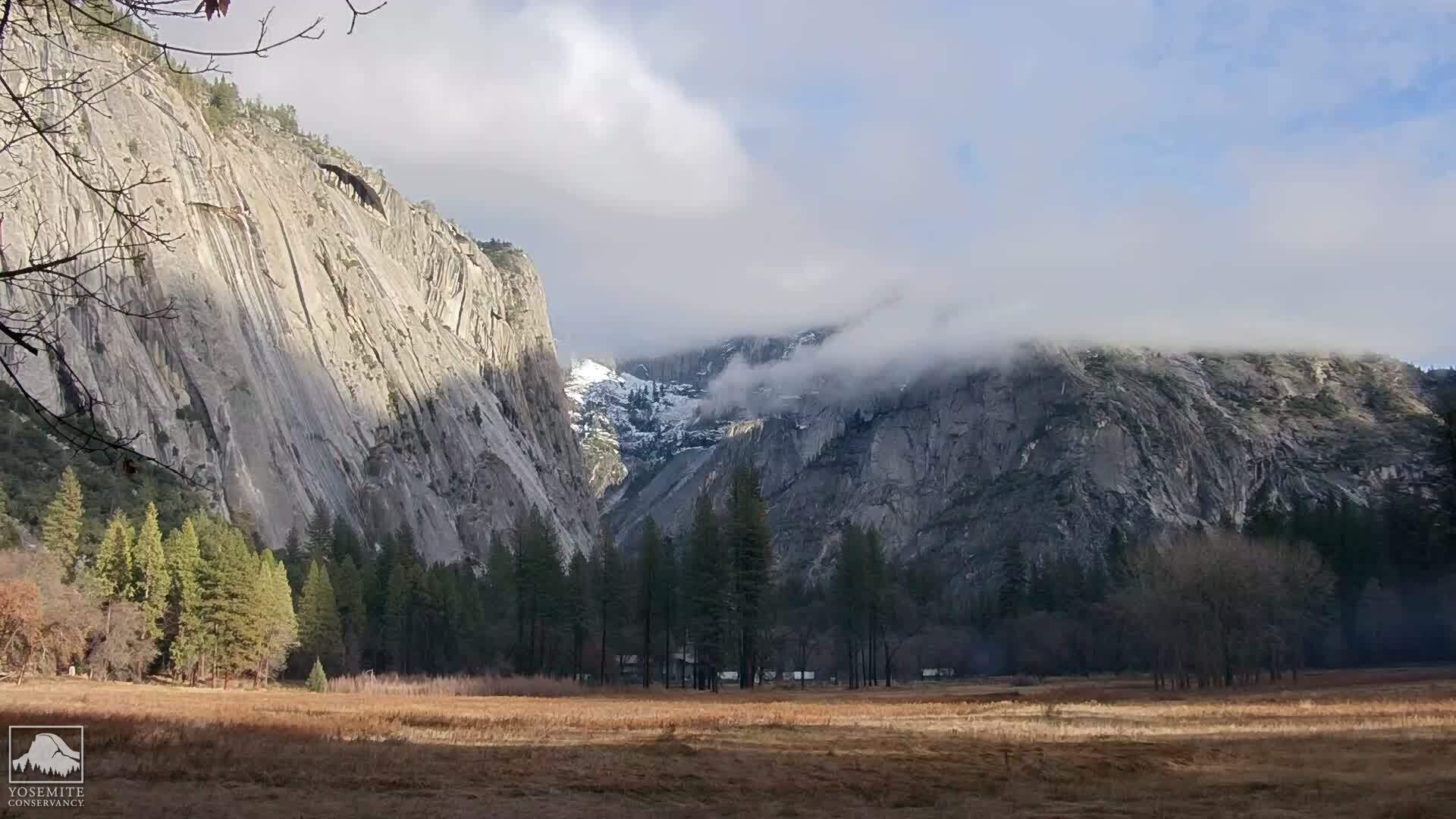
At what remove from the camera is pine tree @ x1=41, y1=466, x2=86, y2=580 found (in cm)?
6888

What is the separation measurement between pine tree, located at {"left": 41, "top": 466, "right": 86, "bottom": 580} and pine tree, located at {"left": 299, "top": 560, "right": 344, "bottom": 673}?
14.5 metres

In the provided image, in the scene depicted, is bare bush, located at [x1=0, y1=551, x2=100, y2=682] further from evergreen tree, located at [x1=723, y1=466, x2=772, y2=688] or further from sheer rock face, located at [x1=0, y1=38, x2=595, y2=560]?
evergreen tree, located at [x1=723, y1=466, x2=772, y2=688]

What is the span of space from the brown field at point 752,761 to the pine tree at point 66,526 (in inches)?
1201

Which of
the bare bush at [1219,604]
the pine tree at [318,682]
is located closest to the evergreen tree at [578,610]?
the pine tree at [318,682]

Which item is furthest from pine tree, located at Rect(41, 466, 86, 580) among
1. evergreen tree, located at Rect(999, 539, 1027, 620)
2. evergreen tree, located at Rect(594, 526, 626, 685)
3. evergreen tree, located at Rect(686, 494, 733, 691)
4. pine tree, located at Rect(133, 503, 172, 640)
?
evergreen tree, located at Rect(999, 539, 1027, 620)

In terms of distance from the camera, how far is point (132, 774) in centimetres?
2038

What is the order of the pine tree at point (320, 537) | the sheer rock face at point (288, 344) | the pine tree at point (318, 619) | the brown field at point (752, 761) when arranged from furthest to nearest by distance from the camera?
the sheer rock face at point (288, 344), the pine tree at point (320, 537), the pine tree at point (318, 619), the brown field at point (752, 761)

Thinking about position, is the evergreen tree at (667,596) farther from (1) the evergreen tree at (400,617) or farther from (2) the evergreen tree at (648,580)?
(1) the evergreen tree at (400,617)

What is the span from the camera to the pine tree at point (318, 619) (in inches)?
3123

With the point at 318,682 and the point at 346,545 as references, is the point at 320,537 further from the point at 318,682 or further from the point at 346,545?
the point at 318,682

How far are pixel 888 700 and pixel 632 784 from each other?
141 ft

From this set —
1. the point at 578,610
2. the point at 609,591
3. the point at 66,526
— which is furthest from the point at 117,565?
the point at 609,591

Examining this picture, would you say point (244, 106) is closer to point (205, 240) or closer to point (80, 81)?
point (205, 240)

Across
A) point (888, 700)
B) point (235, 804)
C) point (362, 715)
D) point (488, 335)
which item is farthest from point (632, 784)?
point (488, 335)
